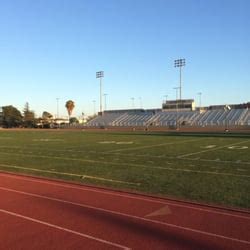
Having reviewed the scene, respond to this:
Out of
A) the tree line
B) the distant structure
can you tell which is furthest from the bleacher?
the tree line

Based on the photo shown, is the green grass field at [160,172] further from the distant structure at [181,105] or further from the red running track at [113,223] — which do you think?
the distant structure at [181,105]

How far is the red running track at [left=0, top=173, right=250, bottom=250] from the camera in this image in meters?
6.66

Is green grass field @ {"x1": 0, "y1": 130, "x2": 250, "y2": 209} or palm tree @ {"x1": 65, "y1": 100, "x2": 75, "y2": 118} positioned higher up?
palm tree @ {"x1": 65, "y1": 100, "x2": 75, "y2": 118}

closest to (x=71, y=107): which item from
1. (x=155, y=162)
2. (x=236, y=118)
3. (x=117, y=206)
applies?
(x=236, y=118)

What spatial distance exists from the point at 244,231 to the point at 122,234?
2.18 metres

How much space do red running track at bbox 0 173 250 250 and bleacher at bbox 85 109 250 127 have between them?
7199 cm

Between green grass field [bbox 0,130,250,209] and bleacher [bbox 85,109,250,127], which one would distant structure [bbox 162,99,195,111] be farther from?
green grass field [bbox 0,130,250,209]

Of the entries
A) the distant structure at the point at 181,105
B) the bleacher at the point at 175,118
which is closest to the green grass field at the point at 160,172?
the bleacher at the point at 175,118

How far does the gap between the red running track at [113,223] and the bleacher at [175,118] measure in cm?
7199

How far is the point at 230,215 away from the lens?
27.3 ft

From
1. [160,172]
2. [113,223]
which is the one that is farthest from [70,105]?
[113,223]

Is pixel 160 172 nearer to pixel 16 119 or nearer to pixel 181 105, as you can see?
pixel 181 105

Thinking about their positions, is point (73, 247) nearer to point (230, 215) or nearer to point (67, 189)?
point (230, 215)

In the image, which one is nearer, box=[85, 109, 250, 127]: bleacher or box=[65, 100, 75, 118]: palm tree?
box=[85, 109, 250, 127]: bleacher
